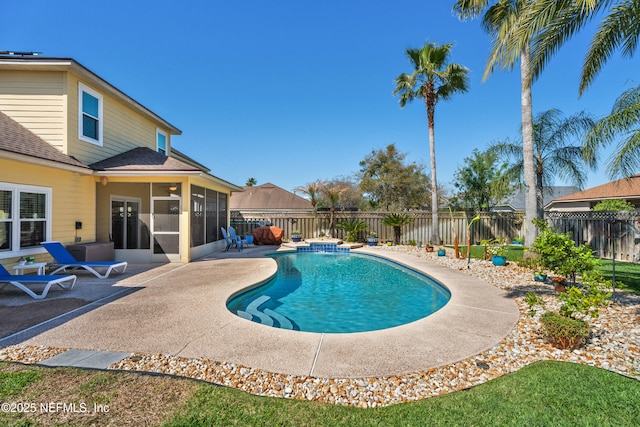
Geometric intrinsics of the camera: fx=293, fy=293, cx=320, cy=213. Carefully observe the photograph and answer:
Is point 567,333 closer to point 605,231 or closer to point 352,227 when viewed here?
point 605,231

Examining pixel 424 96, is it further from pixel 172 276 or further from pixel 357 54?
pixel 172 276

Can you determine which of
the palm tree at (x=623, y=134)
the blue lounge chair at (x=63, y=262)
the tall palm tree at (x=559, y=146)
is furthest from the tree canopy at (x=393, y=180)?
the blue lounge chair at (x=63, y=262)

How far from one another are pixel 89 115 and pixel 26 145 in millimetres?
2410

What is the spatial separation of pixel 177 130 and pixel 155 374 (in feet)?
47.1

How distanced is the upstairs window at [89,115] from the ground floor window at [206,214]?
3.43m

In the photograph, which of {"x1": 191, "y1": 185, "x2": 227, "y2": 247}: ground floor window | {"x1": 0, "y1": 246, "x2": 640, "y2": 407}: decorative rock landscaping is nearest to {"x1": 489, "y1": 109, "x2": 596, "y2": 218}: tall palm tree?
{"x1": 0, "y1": 246, "x2": 640, "y2": 407}: decorative rock landscaping

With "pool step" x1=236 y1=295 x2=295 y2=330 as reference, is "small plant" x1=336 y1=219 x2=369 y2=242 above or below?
above

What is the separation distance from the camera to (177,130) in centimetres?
1482

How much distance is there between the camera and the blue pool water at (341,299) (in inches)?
214

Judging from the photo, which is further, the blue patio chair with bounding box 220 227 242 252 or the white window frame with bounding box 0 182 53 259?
the blue patio chair with bounding box 220 227 242 252

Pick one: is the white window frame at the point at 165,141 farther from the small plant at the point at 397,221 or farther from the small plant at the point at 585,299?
the small plant at the point at 585,299

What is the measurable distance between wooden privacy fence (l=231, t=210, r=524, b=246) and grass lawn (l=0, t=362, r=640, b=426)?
13.8 meters

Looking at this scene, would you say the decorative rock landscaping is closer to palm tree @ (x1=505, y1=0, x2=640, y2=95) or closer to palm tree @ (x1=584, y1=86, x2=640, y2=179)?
palm tree @ (x1=584, y1=86, x2=640, y2=179)

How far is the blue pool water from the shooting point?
17.8 ft
